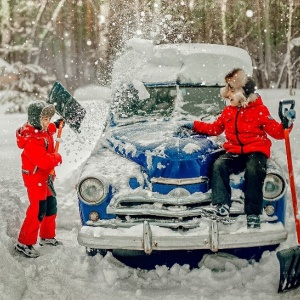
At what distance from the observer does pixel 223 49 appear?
5.78 m

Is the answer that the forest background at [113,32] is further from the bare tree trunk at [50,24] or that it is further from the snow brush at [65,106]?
the snow brush at [65,106]

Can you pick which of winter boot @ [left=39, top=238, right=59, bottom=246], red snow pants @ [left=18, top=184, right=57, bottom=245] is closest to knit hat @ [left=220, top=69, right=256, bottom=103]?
red snow pants @ [left=18, top=184, right=57, bottom=245]

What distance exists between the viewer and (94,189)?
381 centimetres

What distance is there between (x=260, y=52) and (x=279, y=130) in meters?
20.8

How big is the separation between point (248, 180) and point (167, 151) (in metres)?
0.77

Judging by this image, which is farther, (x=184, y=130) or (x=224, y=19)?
(x=224, y=19)

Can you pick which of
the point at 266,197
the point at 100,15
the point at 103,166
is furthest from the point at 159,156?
the point at 100,15

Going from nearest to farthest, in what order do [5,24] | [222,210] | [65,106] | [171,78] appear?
[222,210] < [65,106] < [171,78] < [5,24]

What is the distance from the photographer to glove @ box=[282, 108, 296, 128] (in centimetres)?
379

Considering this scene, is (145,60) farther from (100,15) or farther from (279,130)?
(100,15)

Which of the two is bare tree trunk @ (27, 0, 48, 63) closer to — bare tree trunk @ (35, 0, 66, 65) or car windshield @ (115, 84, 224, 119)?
bare tree trunk @ (35, 0, 66, 65)

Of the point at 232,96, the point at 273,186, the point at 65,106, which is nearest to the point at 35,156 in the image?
the point at 65,106

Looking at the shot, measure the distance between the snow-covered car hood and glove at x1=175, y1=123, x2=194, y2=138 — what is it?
0.18ft

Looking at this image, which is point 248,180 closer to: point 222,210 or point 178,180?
point 222,210
